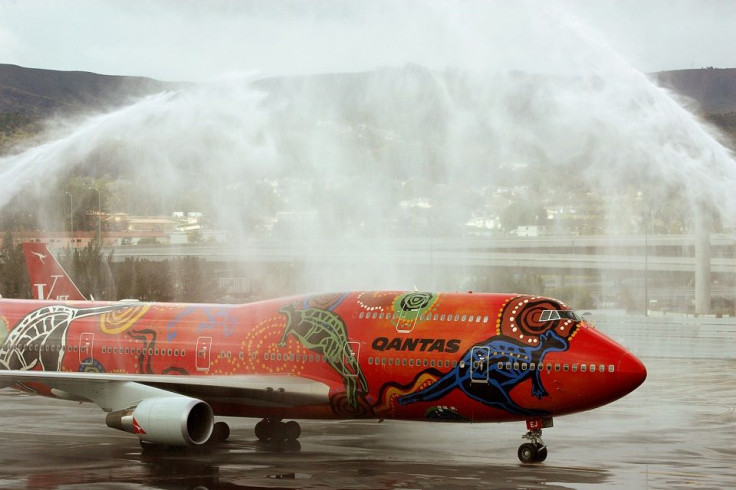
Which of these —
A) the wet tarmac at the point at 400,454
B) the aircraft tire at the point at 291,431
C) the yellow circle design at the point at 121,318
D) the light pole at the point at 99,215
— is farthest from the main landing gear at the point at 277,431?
the light pole at the point at 99,215

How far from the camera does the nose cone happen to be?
27766mm

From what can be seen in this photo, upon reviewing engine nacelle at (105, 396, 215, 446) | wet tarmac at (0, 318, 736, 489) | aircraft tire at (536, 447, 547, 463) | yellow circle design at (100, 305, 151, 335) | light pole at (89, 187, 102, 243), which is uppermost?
light pole at (89, 187, 102, 243)

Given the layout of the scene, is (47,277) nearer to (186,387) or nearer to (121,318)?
(121,318)

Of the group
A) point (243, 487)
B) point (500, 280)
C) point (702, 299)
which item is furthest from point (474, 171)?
point (243, 487)

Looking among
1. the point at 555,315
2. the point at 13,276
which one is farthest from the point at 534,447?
the point at 13,276

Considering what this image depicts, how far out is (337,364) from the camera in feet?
101

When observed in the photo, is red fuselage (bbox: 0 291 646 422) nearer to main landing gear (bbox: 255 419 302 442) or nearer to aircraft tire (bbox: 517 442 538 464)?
aircraft tire (bbox: 517 442 538 464)

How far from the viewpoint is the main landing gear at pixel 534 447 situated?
96.2ft

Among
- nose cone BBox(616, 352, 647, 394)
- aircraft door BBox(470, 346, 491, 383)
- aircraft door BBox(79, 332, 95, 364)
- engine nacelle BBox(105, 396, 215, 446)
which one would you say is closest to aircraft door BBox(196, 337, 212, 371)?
engine nacelle BBox(105, 396, 215, 446)

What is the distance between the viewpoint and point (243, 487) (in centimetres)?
2639

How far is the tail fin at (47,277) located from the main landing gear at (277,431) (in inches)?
519

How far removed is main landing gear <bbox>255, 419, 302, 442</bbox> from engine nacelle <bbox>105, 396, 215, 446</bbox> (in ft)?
11.1

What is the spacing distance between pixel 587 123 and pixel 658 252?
36052 mm

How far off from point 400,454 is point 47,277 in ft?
63.8
